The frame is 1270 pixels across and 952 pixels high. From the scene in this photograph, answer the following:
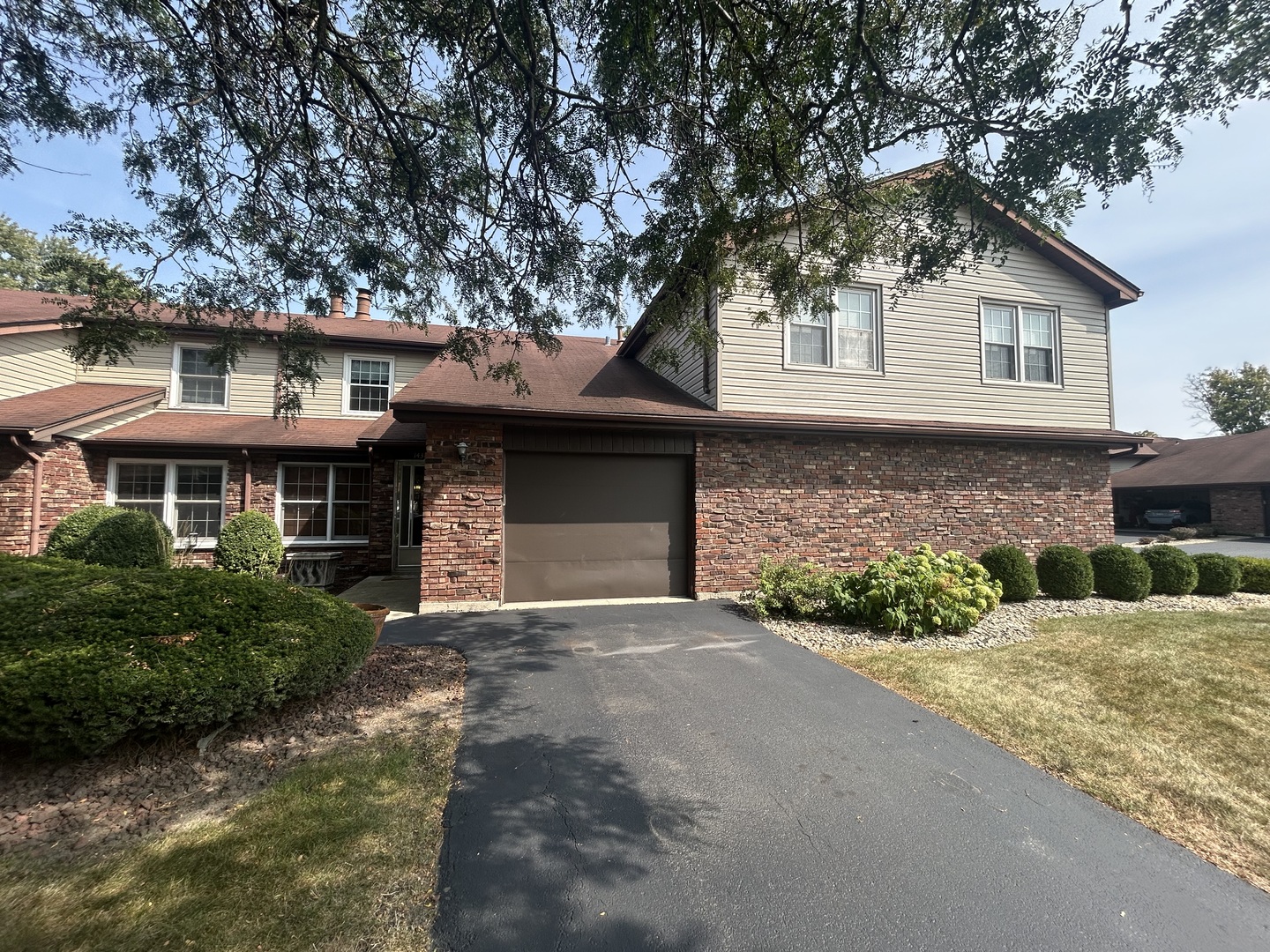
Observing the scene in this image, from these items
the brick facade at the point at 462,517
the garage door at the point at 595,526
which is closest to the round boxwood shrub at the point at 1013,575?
the garage door at the point at 595,526

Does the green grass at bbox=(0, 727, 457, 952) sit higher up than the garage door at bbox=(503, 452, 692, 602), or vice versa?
the garage door at bbox=(503, 452, 692, 602)

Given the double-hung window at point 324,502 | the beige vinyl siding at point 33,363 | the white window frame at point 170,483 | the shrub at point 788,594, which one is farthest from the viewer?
the double-hung window at point 324,502

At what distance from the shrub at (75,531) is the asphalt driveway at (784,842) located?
903 cm

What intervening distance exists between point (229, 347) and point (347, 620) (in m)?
3.82

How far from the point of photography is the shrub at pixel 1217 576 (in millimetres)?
9234

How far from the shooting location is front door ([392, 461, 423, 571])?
37.9ft

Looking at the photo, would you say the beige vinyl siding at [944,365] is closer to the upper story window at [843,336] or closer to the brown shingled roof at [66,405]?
the upper story window at [843,336]

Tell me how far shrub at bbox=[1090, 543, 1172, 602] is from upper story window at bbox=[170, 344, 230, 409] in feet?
61.1

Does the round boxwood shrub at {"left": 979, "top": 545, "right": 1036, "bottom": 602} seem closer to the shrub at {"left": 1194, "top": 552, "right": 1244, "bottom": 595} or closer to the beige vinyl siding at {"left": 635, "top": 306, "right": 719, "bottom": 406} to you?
the shrub at {"left": 1194, "top": 552, "right": 1244, "bottom": 595}

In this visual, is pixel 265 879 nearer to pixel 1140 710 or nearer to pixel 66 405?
pixel 1140 710

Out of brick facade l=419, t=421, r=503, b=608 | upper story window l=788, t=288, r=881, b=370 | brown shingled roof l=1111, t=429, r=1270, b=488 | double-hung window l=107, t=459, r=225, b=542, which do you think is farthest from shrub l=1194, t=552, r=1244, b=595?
double-hung window l=107, t=459, r=225, b=542

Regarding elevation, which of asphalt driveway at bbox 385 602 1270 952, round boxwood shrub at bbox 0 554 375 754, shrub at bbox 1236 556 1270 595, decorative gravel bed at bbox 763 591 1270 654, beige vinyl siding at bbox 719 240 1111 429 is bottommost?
asphalt driveway at bbox 385 602 1270 952

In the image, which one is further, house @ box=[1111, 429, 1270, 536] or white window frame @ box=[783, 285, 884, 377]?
house @ box=[1111, 429, 1270, 536]

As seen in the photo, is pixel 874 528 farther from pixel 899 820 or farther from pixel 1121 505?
pixel 1121 505
